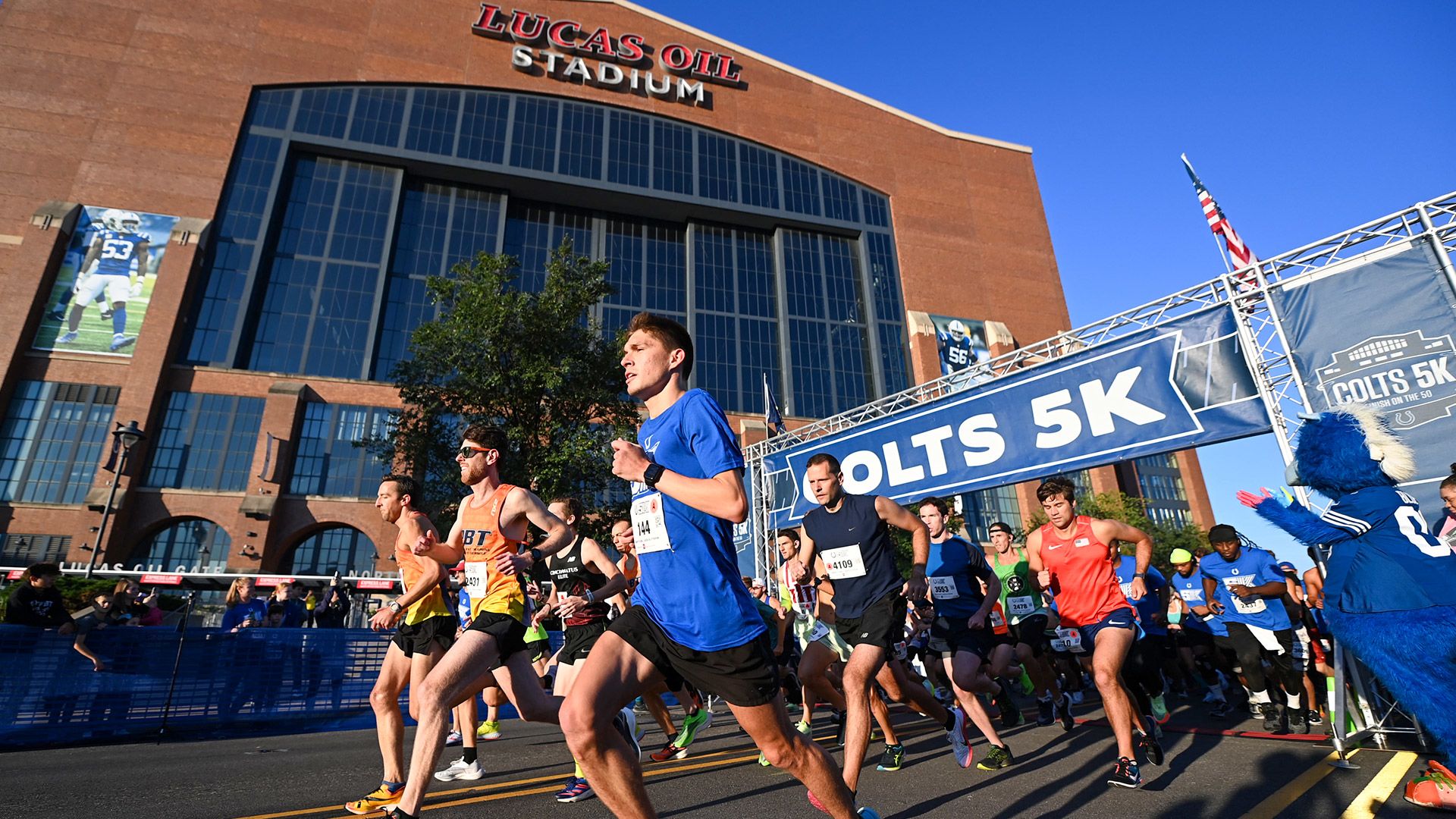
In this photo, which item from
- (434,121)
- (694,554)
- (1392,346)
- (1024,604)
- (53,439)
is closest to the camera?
(694,554)

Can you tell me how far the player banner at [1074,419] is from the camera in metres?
8.11

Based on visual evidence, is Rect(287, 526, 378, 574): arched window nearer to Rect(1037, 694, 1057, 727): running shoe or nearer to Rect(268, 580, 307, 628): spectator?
Rect(268, 580, 307, 628): spectator

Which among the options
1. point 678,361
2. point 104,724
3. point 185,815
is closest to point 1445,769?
point 678,361

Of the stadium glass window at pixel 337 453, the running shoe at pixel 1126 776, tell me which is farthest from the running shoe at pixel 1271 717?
the stadium glass window at pixel 337 453

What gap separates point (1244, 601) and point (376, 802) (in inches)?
298

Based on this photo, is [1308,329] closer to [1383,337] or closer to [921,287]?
[1383,337]

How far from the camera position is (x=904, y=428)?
1189 centimetres

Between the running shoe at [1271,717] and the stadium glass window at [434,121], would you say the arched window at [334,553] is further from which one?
the running shoe at [1271,717]

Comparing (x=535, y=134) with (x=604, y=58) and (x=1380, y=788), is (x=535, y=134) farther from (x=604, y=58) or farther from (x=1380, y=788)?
(x=1380, y=788)

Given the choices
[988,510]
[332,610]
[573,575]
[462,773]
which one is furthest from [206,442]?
[988,510]

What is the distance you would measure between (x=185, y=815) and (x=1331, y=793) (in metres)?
6.33

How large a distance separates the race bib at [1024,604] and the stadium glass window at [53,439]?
2969 cm

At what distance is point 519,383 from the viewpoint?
649 inches

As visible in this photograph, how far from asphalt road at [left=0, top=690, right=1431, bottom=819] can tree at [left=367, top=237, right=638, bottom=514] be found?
1008 centimetres
